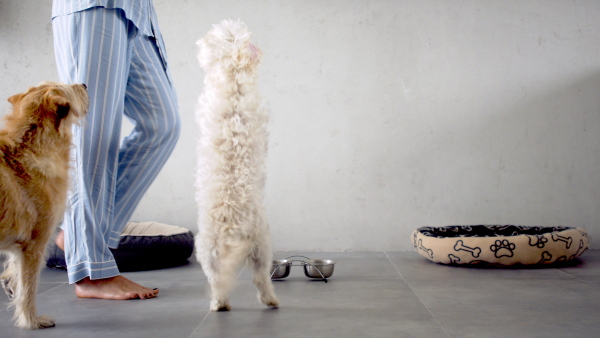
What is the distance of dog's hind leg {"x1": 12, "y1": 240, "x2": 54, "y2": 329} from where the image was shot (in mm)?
1659

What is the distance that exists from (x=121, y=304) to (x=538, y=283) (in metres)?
1.94

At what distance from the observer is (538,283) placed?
8.11 ft

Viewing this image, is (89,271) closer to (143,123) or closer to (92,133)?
(92,133)

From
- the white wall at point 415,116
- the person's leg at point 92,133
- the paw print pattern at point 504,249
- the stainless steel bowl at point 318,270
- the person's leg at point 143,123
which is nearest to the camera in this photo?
the person's leg at point 92,133

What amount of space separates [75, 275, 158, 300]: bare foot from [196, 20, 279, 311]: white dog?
0.47m

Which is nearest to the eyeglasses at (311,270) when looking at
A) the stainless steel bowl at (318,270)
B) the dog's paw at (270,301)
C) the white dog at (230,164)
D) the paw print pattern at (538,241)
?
the stainless steel bowl at (318,270)

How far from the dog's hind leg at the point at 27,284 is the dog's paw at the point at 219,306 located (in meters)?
0.58

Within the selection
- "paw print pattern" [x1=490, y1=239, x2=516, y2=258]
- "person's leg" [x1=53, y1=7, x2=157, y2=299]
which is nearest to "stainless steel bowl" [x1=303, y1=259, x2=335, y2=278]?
"person's leg" [x1=53, y1=7, x2=157, y2=299]

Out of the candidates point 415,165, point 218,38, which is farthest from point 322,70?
point 218,38

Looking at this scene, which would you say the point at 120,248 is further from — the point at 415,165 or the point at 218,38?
the point at 415,165

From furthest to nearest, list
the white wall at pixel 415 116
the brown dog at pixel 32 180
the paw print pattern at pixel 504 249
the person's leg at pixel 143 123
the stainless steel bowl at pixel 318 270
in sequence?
the white wall at pixel 415 116 < the paw print pattern at pixel 504 249 < the stainless steel bowl at pixel 318 270 < the person's leg at pixel 143 123 < the brown dog at pixel 32 180

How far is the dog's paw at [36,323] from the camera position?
1.66 meters

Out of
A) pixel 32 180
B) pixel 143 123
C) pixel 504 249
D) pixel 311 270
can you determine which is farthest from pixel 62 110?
pixel 504 249

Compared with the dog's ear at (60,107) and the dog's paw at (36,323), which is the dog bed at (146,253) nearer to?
the dog's paw at (36,323)
